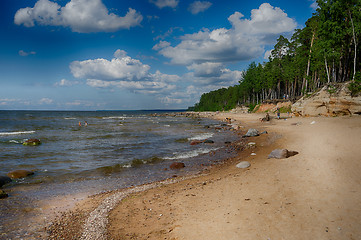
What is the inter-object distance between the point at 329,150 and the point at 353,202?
6990mm

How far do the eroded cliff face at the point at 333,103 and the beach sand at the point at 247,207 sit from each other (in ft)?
63.3

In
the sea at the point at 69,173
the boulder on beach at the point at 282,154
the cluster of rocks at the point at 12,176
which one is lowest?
the sea at the point at 69,173

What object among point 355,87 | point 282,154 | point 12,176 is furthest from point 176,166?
point 355,87

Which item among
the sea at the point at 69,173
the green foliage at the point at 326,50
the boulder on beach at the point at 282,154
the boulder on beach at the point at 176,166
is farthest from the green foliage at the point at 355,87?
the boulder on beach at the point at 176,166

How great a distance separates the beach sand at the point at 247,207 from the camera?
5.41m

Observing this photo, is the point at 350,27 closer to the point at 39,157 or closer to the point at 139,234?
the point at 139,234

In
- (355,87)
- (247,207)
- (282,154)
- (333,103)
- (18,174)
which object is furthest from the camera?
(333,103)

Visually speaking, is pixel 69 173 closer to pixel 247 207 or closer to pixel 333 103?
pixel 247 207

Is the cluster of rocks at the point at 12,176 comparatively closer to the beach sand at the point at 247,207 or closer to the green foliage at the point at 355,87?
the beach sand at the point at 247,207

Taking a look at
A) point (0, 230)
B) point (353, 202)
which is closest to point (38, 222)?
point (0, 230)

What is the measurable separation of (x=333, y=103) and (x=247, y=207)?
2872 cm

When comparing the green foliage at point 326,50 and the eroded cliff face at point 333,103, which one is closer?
the eroded cliff face at point 333,103

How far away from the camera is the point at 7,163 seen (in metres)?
16.0

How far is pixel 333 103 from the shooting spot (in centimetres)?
2750
